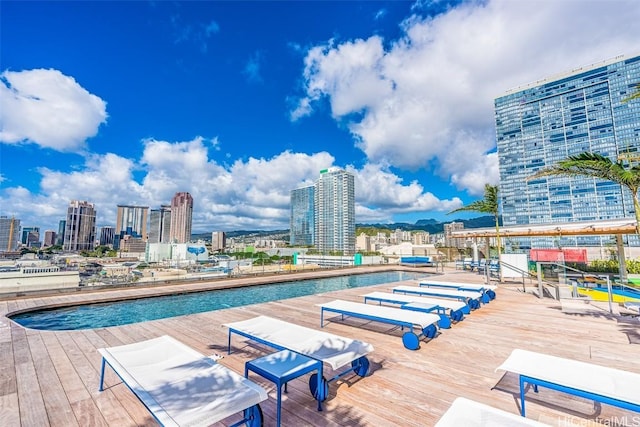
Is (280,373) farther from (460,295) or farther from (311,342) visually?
(460,295)

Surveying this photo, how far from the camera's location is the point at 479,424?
1.67 metres

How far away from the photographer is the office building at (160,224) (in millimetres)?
131875

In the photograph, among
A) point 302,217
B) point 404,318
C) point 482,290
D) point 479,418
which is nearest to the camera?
point 479,418

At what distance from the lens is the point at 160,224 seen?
136 m

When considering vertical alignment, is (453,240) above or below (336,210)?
below

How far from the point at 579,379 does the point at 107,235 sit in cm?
17867

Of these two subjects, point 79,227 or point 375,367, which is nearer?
point 375,367

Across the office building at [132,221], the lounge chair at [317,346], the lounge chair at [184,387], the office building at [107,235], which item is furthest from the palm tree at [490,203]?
the office building at [107,235]

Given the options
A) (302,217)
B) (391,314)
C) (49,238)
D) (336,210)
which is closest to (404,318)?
(391,314)

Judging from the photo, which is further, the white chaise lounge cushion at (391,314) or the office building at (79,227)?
the office building at (79,227)

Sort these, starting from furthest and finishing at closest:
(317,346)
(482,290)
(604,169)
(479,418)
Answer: (482,290)
(604,169)
(317,346)
(479,418)

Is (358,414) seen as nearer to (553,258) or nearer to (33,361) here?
(33,361)

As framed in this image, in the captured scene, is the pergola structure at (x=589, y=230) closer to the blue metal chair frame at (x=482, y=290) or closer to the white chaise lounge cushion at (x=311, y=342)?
the blue metal chair frame at (x=482, y=290)

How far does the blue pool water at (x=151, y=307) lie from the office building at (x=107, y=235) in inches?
6347
